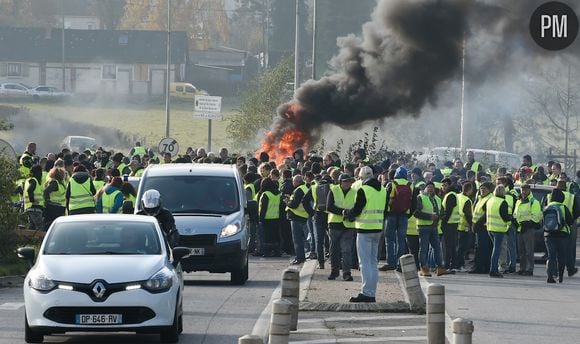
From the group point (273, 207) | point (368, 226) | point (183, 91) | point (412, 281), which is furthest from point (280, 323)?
point (183, 91)

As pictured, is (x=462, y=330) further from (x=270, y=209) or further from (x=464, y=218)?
(x=270, y=209)

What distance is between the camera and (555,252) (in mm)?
Result: 24094

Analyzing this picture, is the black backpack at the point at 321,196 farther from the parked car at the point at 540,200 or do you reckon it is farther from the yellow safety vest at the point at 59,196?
the parked car at the point at 540,200

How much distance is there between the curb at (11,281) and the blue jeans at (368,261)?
5.53 metres

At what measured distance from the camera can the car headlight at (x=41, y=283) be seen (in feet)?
44.5

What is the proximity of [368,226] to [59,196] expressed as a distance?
30.9ft

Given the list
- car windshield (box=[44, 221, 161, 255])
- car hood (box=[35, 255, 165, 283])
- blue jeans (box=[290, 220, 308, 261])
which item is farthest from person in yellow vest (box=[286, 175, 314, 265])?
car hood (box=[35, 255, 165, 283])

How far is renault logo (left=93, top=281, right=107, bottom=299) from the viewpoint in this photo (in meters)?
13.5

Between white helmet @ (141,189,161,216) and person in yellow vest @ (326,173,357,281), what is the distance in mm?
5135

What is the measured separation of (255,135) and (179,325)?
44.5m

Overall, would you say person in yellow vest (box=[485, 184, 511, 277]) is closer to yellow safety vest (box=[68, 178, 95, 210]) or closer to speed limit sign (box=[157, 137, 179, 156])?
yellow safety vest (box=[68, 178, 95, 210])

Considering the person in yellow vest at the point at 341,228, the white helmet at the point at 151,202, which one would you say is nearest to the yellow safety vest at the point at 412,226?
the person in yellow vest at the point at 341,228

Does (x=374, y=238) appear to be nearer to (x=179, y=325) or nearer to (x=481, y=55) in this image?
(x=179, y=325)

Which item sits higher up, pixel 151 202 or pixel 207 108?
pixel 207 108
